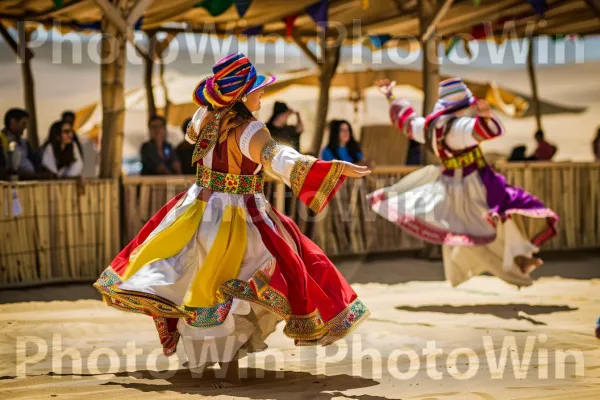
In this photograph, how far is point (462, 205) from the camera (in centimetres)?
755

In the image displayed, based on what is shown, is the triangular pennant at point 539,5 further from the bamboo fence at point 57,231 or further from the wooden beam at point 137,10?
the bamboo fence at point 57,231

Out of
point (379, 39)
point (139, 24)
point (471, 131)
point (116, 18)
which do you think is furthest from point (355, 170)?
point (379, 39)

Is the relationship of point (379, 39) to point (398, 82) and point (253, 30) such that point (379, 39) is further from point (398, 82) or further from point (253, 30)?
point (398, 82)

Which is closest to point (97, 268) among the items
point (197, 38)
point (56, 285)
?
point (56, 285)

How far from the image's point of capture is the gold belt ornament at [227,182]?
4.80m

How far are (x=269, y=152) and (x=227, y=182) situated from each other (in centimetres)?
35

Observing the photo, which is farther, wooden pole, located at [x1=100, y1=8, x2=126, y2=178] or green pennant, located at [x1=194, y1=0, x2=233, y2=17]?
green pennant, located at [x1=194, y1=0, x2=233, y2=17]

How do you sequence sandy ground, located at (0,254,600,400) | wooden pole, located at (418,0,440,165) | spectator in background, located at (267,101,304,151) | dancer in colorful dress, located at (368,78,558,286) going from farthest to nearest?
1. wooden pole, located at (418,0,440,165)
2. spectator in background, located at (267,101,304,151)
3. dancer in colorful dress, located at (368,78,558,286)
4. sandy ground, located at (0,254,600,400)

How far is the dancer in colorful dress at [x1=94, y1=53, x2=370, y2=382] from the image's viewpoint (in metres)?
4.52

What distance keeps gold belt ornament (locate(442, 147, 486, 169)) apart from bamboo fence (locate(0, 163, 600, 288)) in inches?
90.8

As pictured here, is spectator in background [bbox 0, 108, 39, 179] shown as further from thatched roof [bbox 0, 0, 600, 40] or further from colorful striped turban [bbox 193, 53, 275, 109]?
colorful striped turban [bbox 193, 53, 275, 109]

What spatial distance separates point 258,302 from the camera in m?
4.59

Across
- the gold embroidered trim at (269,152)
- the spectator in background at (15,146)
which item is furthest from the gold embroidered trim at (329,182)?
the spectator in background at (15,146)

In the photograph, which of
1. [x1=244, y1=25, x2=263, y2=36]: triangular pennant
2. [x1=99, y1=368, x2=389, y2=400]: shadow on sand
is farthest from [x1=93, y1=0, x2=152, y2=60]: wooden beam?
[x1=244, y1=25, x2=263, y2=36]: triangular pennant
